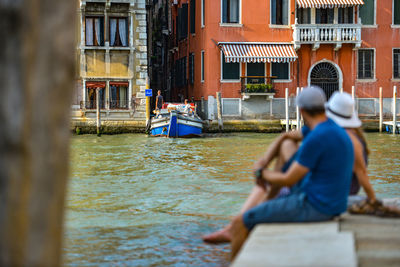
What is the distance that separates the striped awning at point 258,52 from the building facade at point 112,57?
3.40 m

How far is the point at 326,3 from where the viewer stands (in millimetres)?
25797

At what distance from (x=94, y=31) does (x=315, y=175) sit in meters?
22.6

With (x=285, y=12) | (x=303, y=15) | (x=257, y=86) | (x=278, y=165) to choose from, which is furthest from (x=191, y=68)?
(x=278, y=165)

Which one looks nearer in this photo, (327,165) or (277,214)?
(327,165)

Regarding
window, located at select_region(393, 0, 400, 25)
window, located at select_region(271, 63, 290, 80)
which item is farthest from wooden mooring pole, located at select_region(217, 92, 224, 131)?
window, located at select_region(393, 0, 400, 25)

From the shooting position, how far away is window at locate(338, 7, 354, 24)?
26.9 m

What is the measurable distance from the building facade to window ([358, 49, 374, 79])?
28.5 feet

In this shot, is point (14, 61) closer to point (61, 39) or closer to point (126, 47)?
point (61, 39)

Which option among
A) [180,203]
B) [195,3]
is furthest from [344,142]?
[195,3]

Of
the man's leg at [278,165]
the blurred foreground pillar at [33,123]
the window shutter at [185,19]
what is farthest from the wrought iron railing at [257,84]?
the blurred foreground pillar at [33,123]

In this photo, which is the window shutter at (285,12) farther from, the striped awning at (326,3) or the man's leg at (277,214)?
the man's leg at (277,214)

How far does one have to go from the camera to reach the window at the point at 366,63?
27.2 meters

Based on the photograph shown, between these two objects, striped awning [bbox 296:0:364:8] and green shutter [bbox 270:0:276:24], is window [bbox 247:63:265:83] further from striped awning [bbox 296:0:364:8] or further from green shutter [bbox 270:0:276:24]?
striped awning [bbox 296:0:364:8]

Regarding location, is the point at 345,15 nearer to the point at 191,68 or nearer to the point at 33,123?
the point at 191,68
